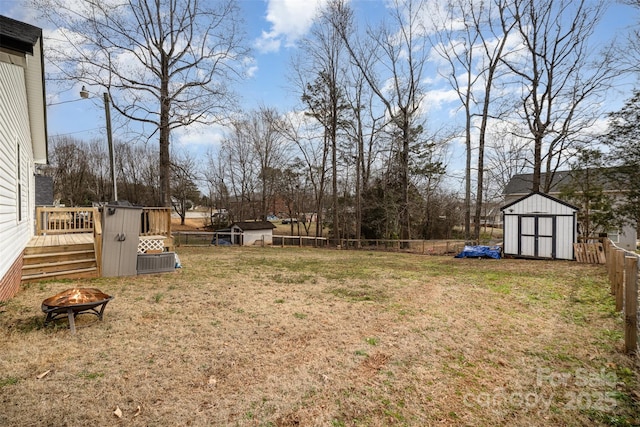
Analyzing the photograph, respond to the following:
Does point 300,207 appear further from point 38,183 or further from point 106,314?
point 106,314

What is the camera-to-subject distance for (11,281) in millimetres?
5469

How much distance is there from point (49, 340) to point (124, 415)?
7.22 ft

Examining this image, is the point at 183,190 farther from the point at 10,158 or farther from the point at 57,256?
the point at 10,158

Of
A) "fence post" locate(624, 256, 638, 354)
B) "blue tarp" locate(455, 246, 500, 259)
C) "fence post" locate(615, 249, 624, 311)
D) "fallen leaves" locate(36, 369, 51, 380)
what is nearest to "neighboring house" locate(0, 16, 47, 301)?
"fallen leaves" locate(36, 369, 51, 380)

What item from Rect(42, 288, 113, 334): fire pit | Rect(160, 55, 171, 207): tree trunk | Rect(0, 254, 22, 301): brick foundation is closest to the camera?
Rect(42, 288, 113, 334): fire pit

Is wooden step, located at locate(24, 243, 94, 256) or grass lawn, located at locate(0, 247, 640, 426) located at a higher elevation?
wooden step, located at locate(24, 243, 94, 256)

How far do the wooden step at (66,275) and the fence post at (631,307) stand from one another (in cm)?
984

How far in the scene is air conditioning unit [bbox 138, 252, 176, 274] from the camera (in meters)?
7.98

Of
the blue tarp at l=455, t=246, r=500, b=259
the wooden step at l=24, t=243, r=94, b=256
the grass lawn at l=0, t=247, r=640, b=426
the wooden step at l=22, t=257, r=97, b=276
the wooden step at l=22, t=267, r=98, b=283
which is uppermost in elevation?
the wooden step at l=24, t=243, r=94, b=256

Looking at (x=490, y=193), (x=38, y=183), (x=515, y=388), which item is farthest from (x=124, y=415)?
(x=490, y=193)

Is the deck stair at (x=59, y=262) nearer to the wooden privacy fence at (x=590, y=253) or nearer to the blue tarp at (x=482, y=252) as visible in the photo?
the blue tarp at (x=482, y=252)

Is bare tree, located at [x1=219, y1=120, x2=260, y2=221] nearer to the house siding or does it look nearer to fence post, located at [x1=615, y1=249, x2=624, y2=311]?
the house siding

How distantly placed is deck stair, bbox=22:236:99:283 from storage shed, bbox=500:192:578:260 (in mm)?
15128

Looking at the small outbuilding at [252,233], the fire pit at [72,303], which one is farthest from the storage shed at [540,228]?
the small outbuilding at [252,233]
